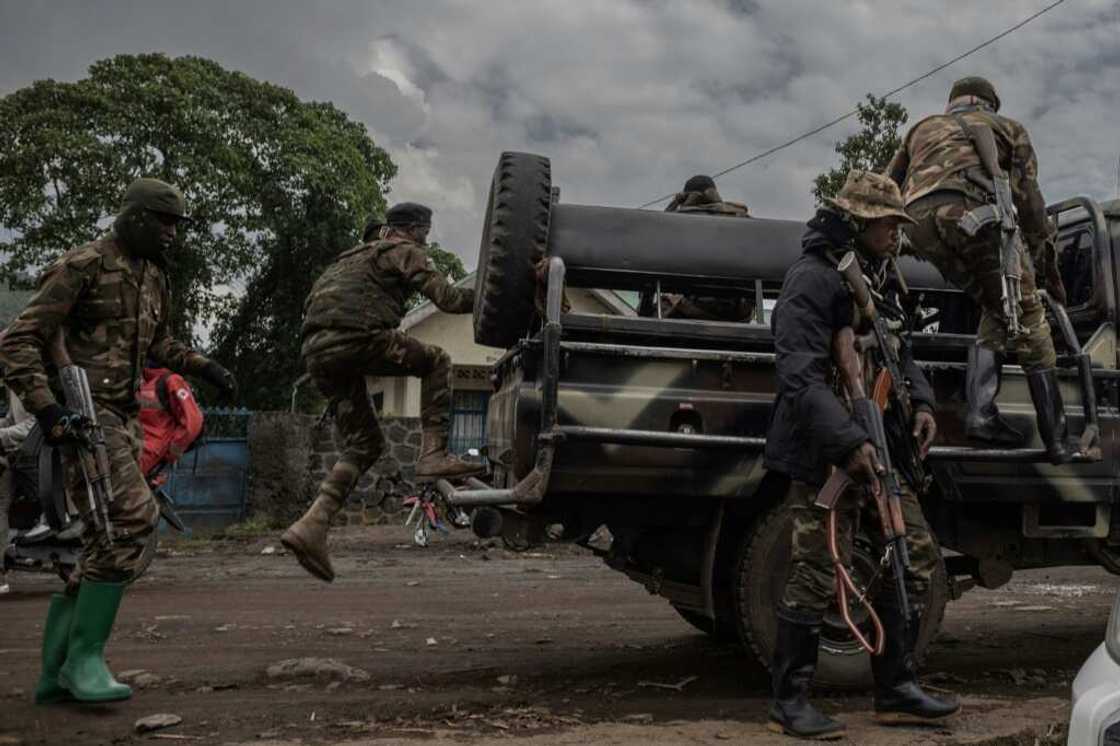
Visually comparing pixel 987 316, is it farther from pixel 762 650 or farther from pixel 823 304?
pixel 762 650

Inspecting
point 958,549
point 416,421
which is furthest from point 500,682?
point 416,421

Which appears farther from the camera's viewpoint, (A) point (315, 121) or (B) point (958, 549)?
(A) point (315, 121)

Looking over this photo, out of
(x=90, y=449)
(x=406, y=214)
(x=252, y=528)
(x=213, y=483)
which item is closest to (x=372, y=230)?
(x=406, y=214)

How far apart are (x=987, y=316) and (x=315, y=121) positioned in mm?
21925

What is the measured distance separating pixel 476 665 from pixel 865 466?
8.00 ft

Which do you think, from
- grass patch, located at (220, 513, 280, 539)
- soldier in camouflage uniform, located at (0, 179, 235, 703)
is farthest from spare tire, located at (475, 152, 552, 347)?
grass patch, located at (220, 513, 280, 539)

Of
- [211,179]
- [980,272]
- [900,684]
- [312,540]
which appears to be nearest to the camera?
[900,684]

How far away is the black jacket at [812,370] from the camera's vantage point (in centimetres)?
396

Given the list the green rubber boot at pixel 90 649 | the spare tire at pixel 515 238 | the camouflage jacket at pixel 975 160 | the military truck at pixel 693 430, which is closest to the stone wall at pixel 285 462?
the military truck at pixel 693 430

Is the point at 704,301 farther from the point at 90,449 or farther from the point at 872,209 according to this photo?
the point at 90,449

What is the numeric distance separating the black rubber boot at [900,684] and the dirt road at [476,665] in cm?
9

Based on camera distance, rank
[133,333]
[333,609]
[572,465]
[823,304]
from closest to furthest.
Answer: [823,304], [572,465], [133,333], [333,609]

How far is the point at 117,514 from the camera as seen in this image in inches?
178

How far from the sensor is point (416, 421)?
1650cm
